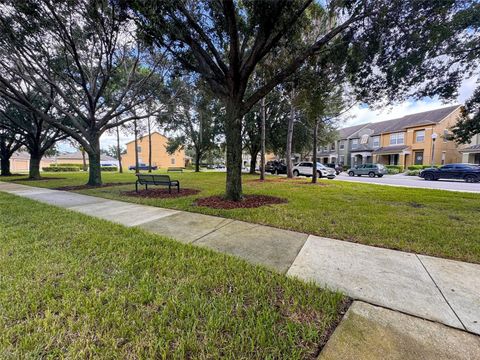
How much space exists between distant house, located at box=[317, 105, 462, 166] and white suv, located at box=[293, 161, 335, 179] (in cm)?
1173

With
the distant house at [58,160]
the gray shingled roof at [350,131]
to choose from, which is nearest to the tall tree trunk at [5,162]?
the distant house at [58,160]

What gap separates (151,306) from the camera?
6.70ft

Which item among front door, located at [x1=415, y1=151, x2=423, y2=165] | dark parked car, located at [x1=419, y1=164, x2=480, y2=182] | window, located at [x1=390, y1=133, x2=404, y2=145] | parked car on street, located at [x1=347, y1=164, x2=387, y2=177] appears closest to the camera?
dark parked car, located at [x1=419, y1=164, x2=480, y2=182]

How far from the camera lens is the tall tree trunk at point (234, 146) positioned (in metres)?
6.96

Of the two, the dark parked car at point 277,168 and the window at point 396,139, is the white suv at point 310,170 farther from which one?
the window at point 396,139

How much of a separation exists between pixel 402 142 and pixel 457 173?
15962 mm

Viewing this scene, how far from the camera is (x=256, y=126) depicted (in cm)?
2114

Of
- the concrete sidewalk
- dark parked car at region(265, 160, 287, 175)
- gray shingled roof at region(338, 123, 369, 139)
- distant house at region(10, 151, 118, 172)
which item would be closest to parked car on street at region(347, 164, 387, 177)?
dark parked car at region(265, 160, 287, 175)

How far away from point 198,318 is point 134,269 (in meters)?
1.33

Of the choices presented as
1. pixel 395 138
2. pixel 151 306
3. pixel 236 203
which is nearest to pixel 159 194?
pixel 236 203

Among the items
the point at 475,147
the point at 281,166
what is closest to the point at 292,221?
the point at 281,166

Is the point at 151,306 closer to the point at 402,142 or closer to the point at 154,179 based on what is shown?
the point at 154,179

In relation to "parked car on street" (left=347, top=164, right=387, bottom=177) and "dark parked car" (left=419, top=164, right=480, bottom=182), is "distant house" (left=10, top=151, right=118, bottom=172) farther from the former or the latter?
"dark parked car" (left=419, top=164, right=480, bottom=182)

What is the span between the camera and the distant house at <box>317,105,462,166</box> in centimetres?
2573
